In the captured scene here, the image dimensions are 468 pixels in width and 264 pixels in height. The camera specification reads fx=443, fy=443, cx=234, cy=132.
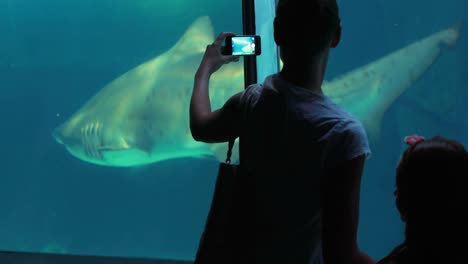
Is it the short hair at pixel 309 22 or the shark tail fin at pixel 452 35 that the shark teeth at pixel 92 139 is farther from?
the short hair at pixel 309 22

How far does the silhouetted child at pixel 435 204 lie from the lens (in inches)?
29.4

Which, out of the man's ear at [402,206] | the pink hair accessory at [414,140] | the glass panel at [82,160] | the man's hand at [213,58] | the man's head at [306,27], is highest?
the man's head at [306,27]

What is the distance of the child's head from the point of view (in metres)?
0.75

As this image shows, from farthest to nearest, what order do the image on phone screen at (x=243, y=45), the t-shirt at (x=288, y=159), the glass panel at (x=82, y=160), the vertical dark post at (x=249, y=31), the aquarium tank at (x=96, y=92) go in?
the glass panel at (x=82, y=160)
the aquarium tank at (x=96, y=92)
the vertical dark post at (x=249, y=31)
the image on phone screen at (x=243, y=45)
the t-shirt at (x=288, y=159)

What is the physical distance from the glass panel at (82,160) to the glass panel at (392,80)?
8.89m

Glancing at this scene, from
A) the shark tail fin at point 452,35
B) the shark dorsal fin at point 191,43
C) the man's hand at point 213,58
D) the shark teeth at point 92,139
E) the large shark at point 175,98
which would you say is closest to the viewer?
the man's hand at point 213,58

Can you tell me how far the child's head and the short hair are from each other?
26cm

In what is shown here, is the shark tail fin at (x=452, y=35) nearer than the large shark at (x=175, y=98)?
No

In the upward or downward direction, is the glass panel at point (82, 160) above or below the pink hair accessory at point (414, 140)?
below

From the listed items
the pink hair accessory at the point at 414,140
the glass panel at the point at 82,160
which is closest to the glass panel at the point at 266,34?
the pink hair accessory at the point at 414,140

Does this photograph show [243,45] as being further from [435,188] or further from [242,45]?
[435,188]

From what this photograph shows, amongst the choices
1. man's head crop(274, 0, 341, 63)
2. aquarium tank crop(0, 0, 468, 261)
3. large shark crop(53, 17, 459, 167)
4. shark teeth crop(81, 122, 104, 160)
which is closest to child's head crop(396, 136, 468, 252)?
man's head crop(274, 0, 341, 63)

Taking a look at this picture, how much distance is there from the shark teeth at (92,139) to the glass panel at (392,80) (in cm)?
364

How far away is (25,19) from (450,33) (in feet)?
97.3
